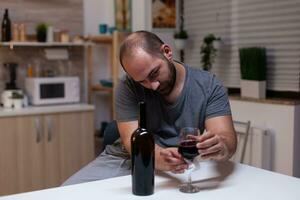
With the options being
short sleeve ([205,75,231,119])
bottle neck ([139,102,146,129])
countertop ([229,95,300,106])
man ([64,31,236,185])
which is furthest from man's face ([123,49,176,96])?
countertop ([229,95,300,106])

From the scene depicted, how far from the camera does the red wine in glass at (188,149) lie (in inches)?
60.1

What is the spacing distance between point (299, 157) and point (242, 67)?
0.83m

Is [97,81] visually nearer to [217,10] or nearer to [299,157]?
[217,10]

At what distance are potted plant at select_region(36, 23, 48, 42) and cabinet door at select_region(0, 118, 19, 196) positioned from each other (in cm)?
78

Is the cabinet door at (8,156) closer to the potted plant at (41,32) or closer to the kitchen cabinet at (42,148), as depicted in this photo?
the kitchen cabinet at (42,148)

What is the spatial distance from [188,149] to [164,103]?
0.54 meters

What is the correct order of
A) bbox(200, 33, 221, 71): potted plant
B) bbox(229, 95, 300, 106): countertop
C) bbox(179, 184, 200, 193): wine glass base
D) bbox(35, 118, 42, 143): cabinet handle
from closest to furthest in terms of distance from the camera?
bbox(179, 184, 200, 193): wine glass base < bbox(229, 95, 300, 106): countertop < bbox(35, 118, 42, 143): cabinet handle < bbox(200, 33, 221, 71): potted plant

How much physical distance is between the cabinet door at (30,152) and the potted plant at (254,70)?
1.73 meters

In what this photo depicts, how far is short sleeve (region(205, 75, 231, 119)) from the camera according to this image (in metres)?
1.97

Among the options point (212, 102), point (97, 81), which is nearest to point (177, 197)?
point (212, 102)

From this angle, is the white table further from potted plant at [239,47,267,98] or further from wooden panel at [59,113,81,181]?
wooden panel at [59,113,81,181]

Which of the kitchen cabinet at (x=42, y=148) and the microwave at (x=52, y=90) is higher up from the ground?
the microwave at (x=52, y=90)

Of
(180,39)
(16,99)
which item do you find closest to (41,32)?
(16,99)

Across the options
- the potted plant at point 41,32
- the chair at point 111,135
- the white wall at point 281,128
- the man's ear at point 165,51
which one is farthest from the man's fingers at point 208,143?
the potted plant at point 41,32
